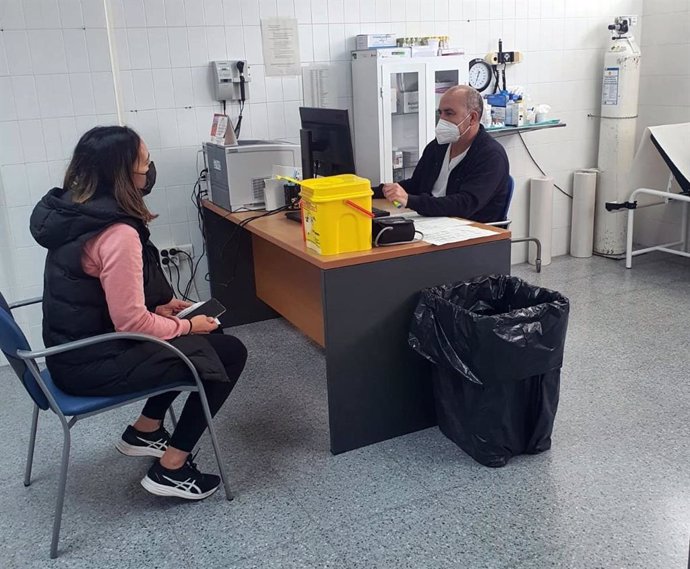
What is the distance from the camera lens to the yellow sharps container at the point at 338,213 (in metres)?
2.37

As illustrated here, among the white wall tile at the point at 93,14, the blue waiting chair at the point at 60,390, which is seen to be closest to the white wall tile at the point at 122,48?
the white wall tile at the point at 93,14

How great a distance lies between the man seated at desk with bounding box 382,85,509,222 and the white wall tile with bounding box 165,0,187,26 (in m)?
1.44

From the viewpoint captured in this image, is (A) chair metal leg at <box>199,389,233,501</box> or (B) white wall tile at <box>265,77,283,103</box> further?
(B) white wall tile at <box>265,77,283,103</box>

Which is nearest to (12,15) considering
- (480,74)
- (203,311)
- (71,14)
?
(71,14)

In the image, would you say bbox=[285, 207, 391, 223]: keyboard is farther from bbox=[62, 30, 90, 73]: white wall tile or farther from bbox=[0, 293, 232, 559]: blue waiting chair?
bbox=[62, 30, 90, 73]: white wall tile

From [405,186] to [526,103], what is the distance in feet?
4.99

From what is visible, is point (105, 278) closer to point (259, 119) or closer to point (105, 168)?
point (105, 168)

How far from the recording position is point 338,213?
2391 mm

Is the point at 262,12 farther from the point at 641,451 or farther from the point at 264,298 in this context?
the point at 641,451

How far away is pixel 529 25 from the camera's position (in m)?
4.57

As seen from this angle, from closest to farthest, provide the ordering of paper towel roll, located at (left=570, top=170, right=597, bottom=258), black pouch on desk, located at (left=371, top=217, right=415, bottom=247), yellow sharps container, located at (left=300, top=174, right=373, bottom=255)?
yellow sharps container, located at (left=300, top=174, right=373, bottom=255)
black pouch on desk, located at (left=371, top=217, right=415, bottom=247)
paper towel roll, located at (left=570, top=170, right=597, bottom=258)

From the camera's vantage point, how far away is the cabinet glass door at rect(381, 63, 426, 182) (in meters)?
3.95

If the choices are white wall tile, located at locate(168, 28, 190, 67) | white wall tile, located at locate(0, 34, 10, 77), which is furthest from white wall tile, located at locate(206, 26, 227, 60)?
white wall tile, located at locate(0, 34, 10, 77)

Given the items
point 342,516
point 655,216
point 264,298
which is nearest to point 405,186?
point 264,298
